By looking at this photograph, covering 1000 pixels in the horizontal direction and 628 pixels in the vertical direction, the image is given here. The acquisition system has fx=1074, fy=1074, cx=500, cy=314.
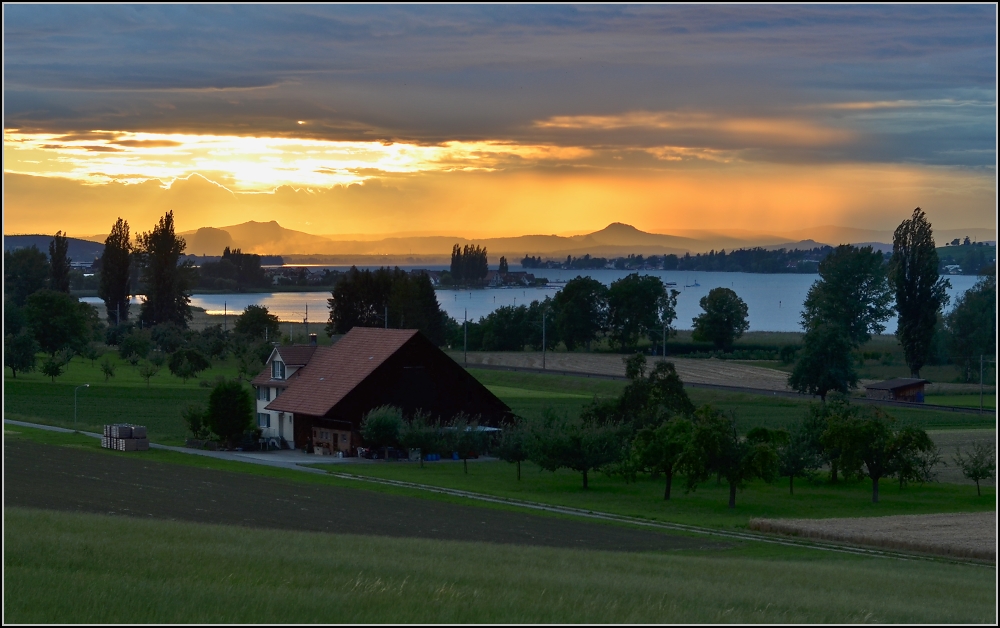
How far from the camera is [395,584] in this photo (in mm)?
14680

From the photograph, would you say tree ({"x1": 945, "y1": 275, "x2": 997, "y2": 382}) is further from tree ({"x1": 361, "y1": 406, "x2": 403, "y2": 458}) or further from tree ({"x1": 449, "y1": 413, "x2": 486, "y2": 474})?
tree ({"x1": 361, "y1": 406, "x2": 403, "y2": 458})

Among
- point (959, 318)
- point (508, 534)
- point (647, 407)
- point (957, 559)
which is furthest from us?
point (959, 318)

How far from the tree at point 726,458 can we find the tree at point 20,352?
63531mm

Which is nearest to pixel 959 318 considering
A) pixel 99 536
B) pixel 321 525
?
pixel 321 525

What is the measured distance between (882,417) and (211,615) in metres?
34.5

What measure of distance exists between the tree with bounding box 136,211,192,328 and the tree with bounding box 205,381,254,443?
272 ft

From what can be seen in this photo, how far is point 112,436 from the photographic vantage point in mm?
49125

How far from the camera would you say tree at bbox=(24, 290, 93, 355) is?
96.6 m

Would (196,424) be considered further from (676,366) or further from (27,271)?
(27,271)

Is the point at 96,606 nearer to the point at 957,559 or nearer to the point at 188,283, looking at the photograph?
the point at 957,559

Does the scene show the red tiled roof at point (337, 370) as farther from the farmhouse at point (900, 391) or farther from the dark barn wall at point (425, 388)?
the farmhouse at point (900, 391)

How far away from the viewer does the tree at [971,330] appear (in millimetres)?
98812

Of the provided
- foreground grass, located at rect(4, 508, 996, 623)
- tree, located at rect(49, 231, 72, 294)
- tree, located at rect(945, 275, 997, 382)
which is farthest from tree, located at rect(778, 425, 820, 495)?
tree, located at rect(49, 231, 72, 294)

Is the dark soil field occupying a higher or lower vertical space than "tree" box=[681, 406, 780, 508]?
lower
